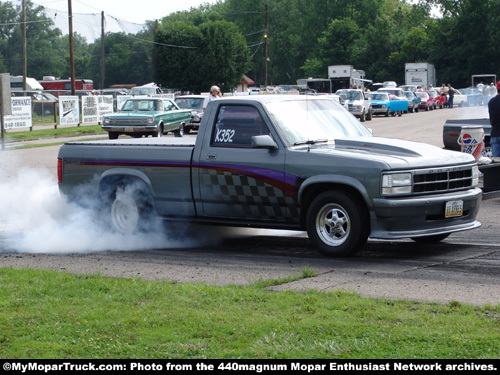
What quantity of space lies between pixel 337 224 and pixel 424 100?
179 feet

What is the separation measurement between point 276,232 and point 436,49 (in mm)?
94454

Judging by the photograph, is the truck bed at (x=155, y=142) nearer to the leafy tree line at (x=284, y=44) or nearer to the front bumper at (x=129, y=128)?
the front bumper at (x=129, y=128)

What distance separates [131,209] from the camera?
1029 cm

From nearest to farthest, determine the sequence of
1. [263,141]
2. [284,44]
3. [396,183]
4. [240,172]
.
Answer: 1. [396,183]
2. [263,141]
3. [240,172]
4. [284,44]

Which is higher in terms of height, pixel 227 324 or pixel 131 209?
pixel 131 209

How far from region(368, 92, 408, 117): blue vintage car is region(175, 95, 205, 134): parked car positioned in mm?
16594

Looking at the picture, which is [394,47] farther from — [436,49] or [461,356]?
[461,356]

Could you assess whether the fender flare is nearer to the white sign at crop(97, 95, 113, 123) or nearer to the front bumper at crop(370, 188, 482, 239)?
the front bumper at crop(370, 188, 482, 239)

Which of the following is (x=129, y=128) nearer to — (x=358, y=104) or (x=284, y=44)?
(x=358, y=104)

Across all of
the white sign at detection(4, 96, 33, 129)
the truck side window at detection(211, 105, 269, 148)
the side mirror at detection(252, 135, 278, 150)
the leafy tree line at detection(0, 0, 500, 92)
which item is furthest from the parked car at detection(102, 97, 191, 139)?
the leafy tree line at detection(0, 0, 500, 92)

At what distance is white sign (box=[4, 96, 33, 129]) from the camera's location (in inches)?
1314

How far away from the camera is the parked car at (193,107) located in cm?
3488

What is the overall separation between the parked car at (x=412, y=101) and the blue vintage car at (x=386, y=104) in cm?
505

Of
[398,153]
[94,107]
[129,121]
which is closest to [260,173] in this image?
[398,153]
